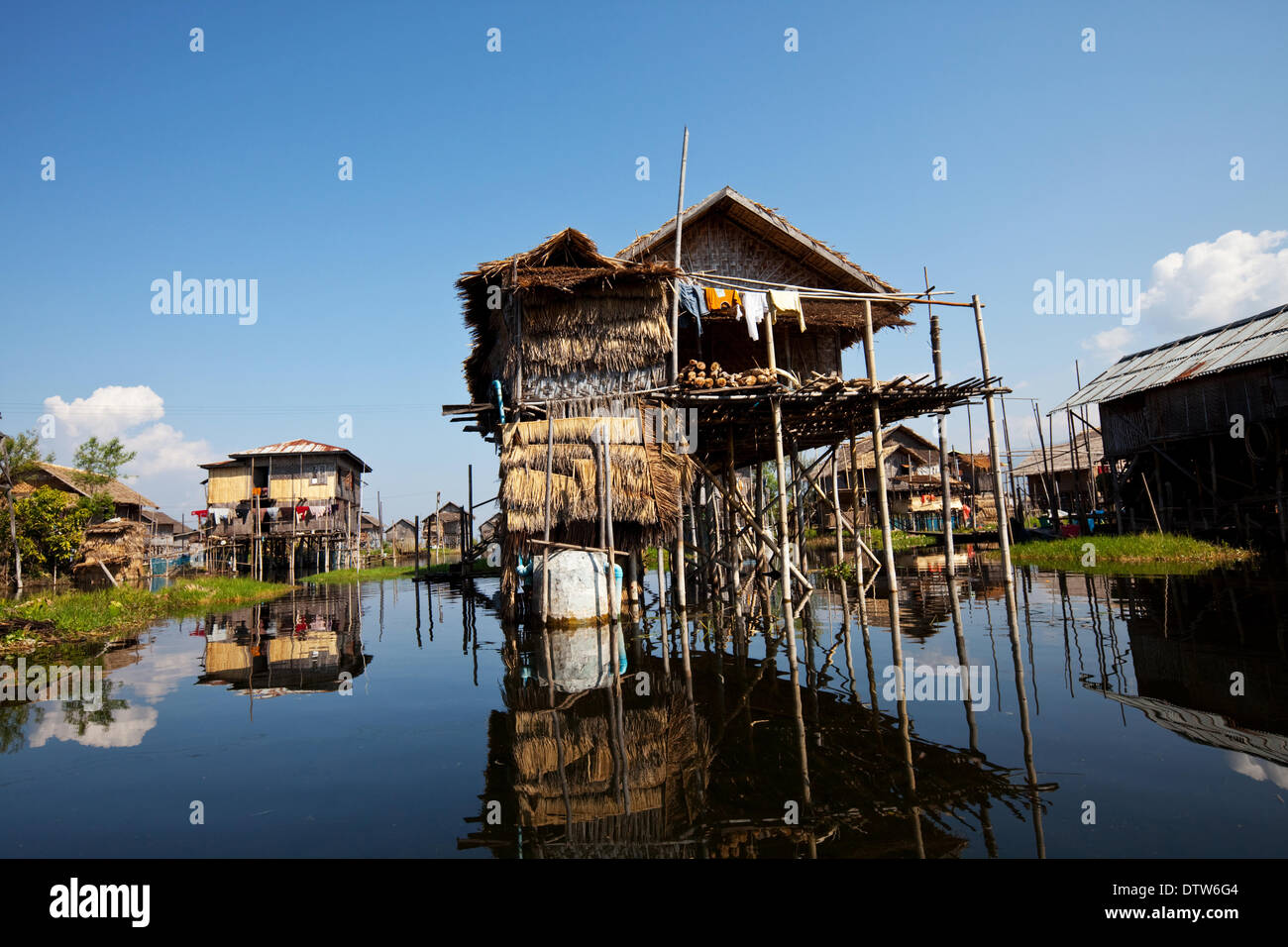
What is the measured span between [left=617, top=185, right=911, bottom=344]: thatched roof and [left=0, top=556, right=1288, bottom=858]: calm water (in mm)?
7025

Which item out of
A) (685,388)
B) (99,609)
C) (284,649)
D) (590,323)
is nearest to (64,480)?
(99,609)

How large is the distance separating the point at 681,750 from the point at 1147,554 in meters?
20.1

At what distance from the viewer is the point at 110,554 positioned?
29.4 meters

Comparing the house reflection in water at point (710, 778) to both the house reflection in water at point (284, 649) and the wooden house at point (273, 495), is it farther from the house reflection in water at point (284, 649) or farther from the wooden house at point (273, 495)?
the wooden house at point (273, 495)

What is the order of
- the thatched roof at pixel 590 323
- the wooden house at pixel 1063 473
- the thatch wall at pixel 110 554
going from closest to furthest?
the thatched roof at pixel 590 323 < the thatch wall at pixel 110 554 < the wooden house at pixel 1063 473

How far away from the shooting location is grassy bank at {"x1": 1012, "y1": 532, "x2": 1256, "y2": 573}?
19.5 metres

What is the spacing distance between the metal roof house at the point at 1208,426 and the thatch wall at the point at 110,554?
4001 centimetres

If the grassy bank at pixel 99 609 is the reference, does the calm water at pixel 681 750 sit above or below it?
below

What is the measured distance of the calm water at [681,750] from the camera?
434 cm

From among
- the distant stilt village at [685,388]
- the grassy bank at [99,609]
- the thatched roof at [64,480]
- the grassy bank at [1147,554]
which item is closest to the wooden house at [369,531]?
the thatched roof at [64,480]

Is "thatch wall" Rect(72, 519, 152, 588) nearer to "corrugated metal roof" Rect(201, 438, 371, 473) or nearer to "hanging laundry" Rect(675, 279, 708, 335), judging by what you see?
"corrugated metal roof" Rect(201, 438, 371, 473)

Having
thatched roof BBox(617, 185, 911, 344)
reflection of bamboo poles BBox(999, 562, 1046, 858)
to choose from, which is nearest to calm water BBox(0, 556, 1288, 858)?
reflection of bamboo poles BBox(999, 562, 1046, 858)

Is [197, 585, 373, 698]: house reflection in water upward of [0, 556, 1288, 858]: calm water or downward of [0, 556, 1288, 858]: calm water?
upward

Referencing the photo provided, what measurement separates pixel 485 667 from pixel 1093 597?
41.1ft
